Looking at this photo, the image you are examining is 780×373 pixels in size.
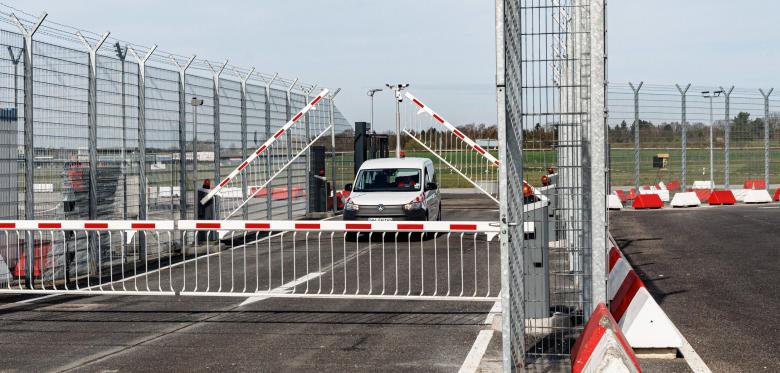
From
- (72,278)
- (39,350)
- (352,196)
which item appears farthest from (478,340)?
(352,196)

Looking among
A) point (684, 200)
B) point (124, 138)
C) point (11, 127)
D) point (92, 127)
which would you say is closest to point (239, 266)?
point (124, 138)

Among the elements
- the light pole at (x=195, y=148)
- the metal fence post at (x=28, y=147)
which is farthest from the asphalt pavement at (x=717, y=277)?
the metal fence post at (x=28, y=147)

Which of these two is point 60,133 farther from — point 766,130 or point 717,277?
point 766,130

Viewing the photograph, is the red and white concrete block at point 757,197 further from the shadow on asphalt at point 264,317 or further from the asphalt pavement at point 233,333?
the shadow on asphalt at point 264,317

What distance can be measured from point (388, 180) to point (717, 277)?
908cm

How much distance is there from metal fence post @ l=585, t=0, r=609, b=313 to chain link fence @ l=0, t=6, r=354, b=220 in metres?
8.41

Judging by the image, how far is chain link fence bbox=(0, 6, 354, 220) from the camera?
12875 millimetres

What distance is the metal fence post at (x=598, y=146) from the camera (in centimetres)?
706

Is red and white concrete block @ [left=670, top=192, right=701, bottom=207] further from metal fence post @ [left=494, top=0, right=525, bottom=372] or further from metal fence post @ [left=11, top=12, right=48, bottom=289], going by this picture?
metal fence post @ [left=494, top=0, right=525, bottom=372]

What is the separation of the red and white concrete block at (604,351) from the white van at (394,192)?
13927 millimetres

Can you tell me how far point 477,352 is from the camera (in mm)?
8383

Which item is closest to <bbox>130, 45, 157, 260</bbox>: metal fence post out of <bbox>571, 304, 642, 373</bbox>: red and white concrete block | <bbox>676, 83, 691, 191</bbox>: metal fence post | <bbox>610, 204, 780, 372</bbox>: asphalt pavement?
<bbox>610, 204, 780, 372</bbox>: asphalt pavement

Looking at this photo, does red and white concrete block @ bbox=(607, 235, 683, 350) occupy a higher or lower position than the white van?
lower

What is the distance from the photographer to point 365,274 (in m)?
14.1
